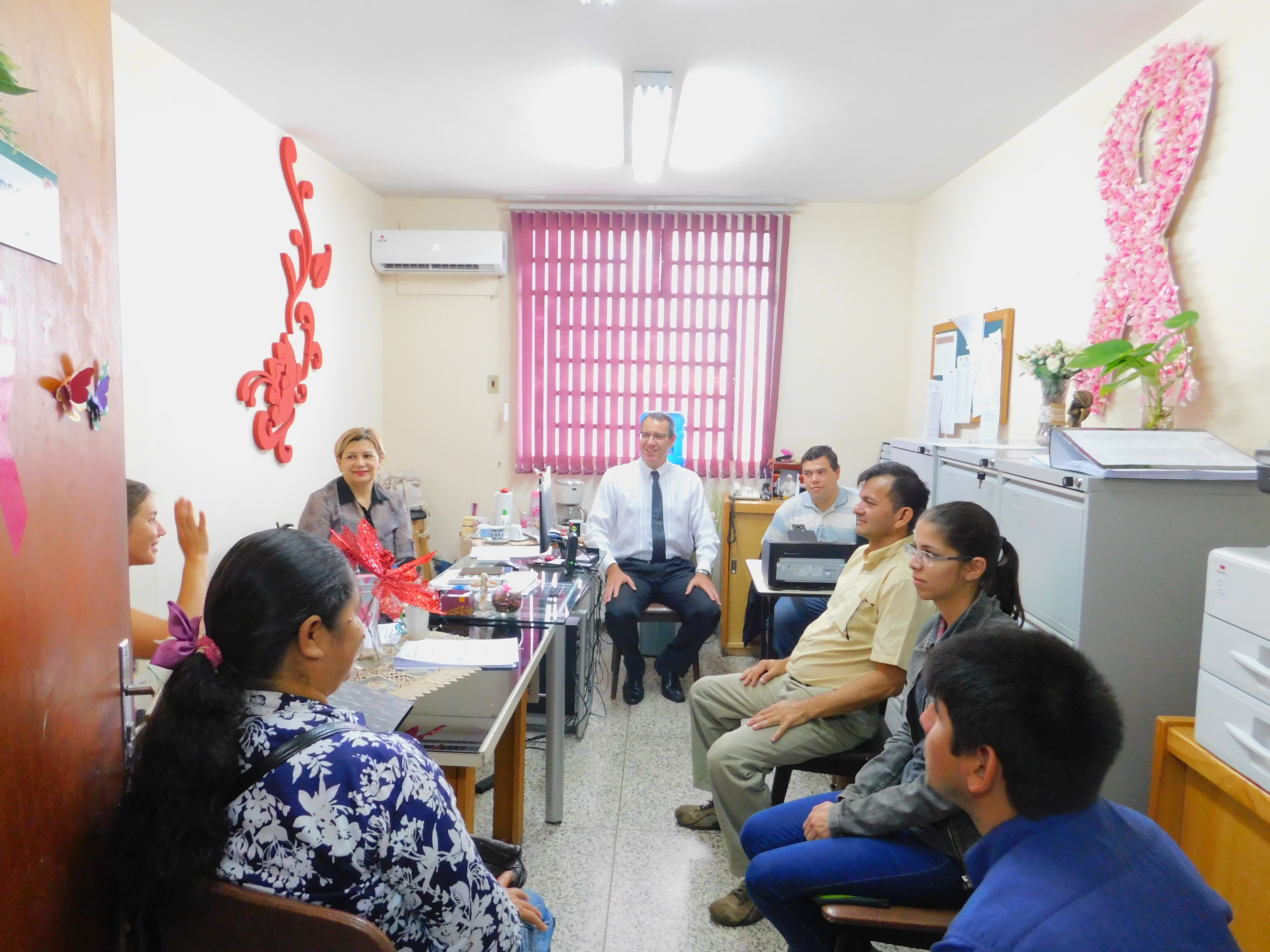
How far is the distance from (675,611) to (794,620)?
594 mm

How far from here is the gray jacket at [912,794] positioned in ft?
5.06

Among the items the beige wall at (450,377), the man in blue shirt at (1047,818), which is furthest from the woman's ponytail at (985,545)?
the beige wall at (450,377)

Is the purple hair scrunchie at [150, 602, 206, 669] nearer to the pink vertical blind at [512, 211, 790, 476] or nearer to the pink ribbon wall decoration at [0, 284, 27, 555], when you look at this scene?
the pink ribbon wall decoration at [0, 284, 27, 555]

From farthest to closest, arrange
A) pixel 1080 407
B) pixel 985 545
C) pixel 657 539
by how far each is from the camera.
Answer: pixel 657 539 → pixel 1080 407 → pixel 985 545

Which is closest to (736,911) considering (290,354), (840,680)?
(840,680)

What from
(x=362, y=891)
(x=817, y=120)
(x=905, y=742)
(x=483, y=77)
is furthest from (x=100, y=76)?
(x=817, y=120)

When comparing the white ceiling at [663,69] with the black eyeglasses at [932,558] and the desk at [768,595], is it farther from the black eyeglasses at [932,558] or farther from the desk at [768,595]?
the desk at [768,595]

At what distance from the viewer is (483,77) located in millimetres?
2971

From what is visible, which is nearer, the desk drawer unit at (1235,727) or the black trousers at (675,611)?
the desk drawer unit at (1235,727)

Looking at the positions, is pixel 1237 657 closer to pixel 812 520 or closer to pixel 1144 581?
pixel 1144 581

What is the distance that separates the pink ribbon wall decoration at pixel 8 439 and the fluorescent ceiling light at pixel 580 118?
2.53 m

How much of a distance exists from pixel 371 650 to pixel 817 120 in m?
2.92

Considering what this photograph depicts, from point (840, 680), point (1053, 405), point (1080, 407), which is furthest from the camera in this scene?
point (1053, 405)

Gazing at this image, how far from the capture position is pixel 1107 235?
2.74 m
